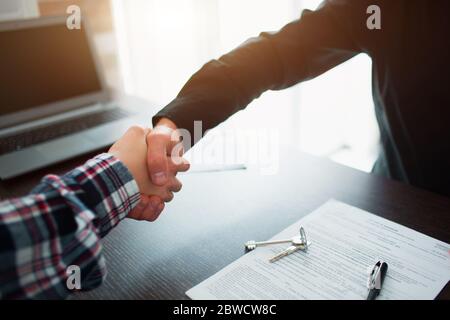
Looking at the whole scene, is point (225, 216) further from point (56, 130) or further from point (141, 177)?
point (56, 130)

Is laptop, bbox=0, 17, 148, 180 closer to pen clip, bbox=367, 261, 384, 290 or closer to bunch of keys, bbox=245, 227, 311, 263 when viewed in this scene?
bunch of keys, bbox=245, 227, 311, 263

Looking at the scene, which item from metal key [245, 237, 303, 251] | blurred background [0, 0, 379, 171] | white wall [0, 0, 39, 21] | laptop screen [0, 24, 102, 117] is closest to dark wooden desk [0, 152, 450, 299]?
metal key [245, 237, 303, 251]

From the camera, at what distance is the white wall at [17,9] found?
4.53 feet

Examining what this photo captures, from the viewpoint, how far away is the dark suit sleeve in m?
0.88

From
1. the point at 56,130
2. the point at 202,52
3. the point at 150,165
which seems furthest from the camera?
the point at 202,52

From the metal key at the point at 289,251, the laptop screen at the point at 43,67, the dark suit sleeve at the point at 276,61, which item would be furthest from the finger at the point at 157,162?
the laptop screen at the point at 43,67

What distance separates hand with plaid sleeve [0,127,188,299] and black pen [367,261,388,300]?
36 centimetres

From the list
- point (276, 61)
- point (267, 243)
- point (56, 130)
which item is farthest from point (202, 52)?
point (267, 243)

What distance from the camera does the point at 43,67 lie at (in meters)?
1.25

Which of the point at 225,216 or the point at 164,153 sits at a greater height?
the point at 164,153

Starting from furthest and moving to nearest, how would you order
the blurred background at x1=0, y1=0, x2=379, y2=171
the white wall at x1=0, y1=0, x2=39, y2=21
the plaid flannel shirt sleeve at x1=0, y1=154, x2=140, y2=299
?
the blurred background at x1=0, y1=0, x2=379, y2=171 → the white wall at x1=0, y1=0, x2=39, y2=21 → the plaid flannel shirt sleeve at x1=0, y1=154, x2=140, y2=299

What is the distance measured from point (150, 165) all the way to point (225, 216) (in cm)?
16

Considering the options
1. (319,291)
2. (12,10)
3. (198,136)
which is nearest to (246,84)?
(198,136)

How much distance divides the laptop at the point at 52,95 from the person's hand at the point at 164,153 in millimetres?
349
